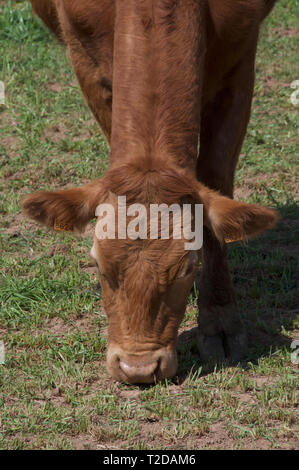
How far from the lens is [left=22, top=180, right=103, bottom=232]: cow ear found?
4.38 m

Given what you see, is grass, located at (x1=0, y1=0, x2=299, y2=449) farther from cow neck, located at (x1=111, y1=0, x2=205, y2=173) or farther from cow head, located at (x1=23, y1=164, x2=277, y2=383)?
cow neck, located at (x1=111, y1=0, x2=205, y2=173)

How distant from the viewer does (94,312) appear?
5.54 m

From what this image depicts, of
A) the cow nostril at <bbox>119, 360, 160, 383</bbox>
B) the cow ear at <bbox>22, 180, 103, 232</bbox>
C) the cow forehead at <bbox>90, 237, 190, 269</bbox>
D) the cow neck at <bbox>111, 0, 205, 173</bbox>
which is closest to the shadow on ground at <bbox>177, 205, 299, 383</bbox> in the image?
the cow nostril at <bbox>119, 360, 160, 383</bbox>

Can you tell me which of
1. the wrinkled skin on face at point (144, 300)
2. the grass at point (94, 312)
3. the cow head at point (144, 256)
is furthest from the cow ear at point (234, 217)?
the grass at point (94, 312)

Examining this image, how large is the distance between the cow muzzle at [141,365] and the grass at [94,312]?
9 cm

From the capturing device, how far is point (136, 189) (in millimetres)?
4176

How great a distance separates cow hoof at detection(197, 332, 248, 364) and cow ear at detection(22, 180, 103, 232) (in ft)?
3.75

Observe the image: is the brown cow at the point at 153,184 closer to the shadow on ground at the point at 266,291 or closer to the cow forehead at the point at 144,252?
the cow forehead at the point at 144,252

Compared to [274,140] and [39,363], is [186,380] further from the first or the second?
[274,140]

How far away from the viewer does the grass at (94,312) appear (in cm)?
422

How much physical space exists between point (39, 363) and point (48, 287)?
0.96m

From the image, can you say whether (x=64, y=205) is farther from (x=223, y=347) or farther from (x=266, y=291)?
(x=266, y=291)

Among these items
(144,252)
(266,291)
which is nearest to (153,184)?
(144,252)
